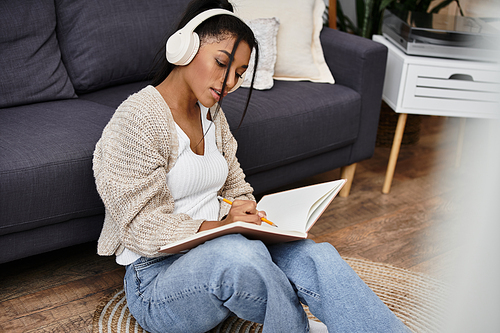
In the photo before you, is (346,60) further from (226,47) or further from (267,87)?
(226,47)

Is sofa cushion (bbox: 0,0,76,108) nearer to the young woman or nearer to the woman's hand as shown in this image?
the young woman

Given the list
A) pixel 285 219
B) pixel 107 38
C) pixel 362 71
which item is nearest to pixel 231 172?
pixel 285 219

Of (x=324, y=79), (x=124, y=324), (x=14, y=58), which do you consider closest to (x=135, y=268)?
(x=124, y=324)

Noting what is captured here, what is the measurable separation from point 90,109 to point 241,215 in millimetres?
791

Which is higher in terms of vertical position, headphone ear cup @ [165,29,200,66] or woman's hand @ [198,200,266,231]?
headphone ear cup @ [165,29,200,66]

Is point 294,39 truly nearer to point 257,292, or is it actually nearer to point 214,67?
point 214,67

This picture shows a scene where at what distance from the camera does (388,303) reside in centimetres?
143

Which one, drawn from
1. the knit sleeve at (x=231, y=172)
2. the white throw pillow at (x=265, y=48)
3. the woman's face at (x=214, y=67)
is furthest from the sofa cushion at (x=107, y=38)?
the woman's face at (x=214, y=67)

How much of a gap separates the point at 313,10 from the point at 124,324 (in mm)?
1495

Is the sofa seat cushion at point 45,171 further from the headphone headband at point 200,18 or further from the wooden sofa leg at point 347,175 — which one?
the wooden sofa leg at point 347,175

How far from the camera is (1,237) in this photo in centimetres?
121

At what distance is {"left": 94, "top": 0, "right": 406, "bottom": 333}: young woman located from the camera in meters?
0.93

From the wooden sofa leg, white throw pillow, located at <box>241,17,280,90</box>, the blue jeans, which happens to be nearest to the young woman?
the blue jeans

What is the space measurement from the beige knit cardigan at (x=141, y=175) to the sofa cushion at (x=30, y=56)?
66 centimetres
